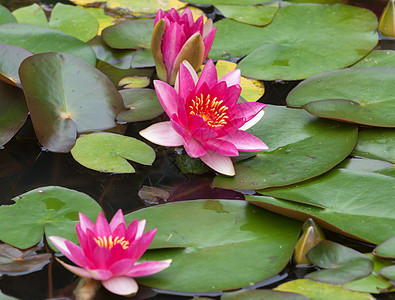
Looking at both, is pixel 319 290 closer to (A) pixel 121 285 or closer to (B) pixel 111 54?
(A) pixel 121 285

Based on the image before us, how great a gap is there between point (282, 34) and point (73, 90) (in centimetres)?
140

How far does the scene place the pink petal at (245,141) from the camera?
6.57 feet

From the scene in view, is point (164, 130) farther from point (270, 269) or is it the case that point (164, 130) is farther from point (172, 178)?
point (270, 269)

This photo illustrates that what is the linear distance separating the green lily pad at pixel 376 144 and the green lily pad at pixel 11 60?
1642 mm

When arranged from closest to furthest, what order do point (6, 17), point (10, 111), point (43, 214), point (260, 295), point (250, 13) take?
point (260, 295) → point (43, 214) → point (10, 111) → point (6, 17) → point (250, 13)

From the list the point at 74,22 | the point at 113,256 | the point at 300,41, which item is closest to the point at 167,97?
the point at 113,256

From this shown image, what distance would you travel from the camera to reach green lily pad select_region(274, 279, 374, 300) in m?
1.49

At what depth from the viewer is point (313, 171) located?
76.5 inches

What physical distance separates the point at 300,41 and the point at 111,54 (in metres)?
1.16

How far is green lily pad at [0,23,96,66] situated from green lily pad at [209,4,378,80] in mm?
760

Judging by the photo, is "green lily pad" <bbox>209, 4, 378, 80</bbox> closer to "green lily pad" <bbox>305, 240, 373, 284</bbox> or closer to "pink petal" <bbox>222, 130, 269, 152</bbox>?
"pink petal" <bbox>222, 130, 269, 152</bbox>

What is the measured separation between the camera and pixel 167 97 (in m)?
2.04

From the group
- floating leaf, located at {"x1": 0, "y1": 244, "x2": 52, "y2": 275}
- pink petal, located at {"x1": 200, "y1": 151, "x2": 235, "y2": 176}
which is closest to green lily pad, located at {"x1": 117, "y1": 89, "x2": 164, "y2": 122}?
pink petal, located at {"x1": 200, "y1": 151, "x2": 235, "y2": 176}

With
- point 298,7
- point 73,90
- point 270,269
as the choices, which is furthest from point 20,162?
point 298,7
